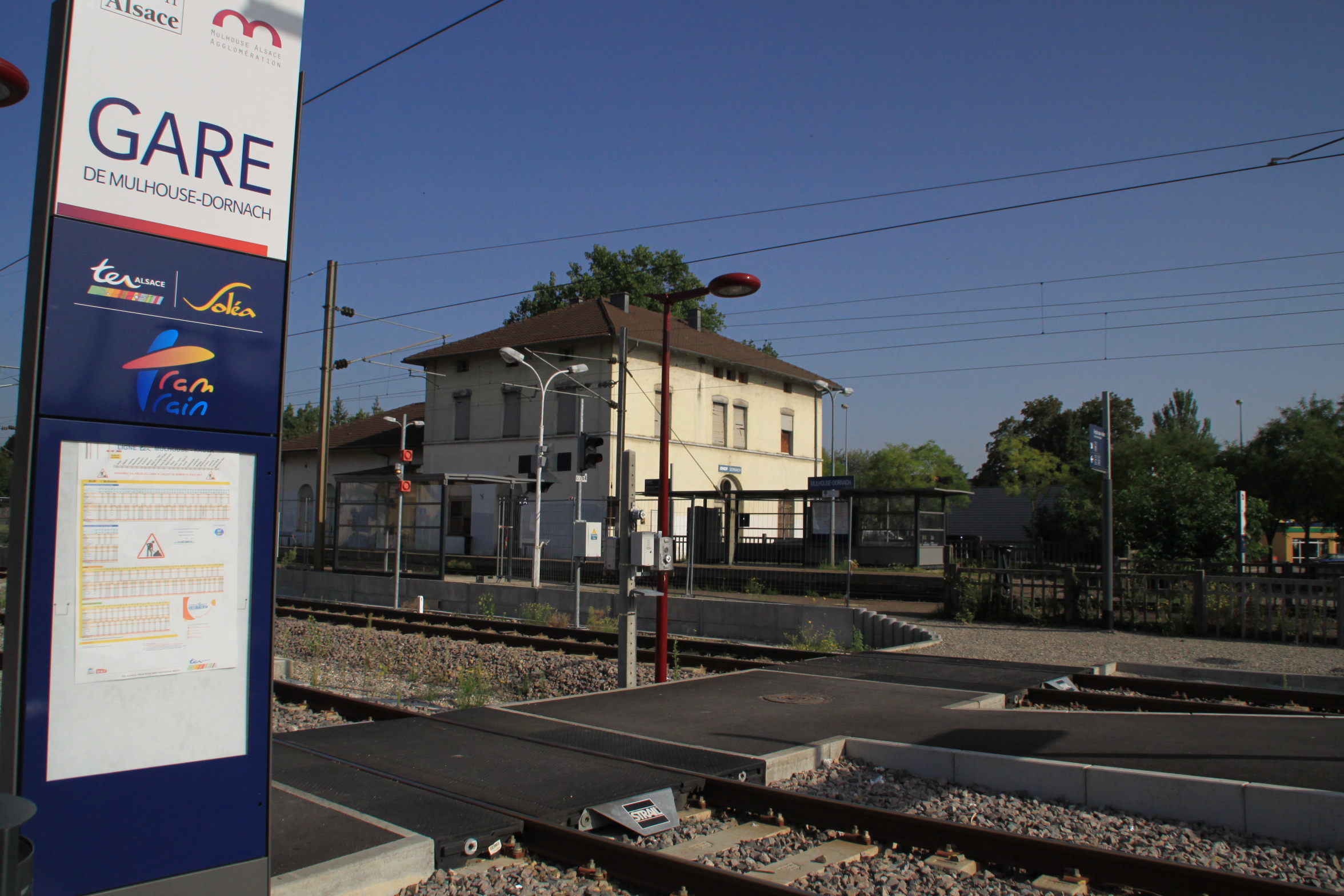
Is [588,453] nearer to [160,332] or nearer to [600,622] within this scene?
[600,622]

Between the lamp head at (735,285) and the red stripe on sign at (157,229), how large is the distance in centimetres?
642

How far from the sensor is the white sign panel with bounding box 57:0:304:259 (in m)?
3.57

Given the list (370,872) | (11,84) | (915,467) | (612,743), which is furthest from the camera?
(915,467)

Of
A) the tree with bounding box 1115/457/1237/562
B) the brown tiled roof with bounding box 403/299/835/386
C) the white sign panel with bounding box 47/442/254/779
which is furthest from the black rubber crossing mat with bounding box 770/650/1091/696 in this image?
the brown tiled roof with bounding box 403/299/835/386

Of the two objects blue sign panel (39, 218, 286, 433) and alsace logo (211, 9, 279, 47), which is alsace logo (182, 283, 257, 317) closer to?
blue sign panel (39, 218, 286, 433)

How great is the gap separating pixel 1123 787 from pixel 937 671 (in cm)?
532

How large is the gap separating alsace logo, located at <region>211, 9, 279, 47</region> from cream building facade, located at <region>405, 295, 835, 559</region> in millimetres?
32318

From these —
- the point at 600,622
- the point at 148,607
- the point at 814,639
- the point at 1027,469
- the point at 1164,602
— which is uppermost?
the point at 1027,469

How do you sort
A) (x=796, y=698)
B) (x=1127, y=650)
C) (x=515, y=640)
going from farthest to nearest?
(x=515, y=640) → (x=1127, y=650) → (x=796, y=698)

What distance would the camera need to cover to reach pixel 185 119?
3836mm

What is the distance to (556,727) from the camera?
26.2 ft

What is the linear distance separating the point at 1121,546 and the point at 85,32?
27875 mm

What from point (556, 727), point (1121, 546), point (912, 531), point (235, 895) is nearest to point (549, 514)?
point (912, 531)

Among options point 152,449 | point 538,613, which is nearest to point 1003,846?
point 152,449
